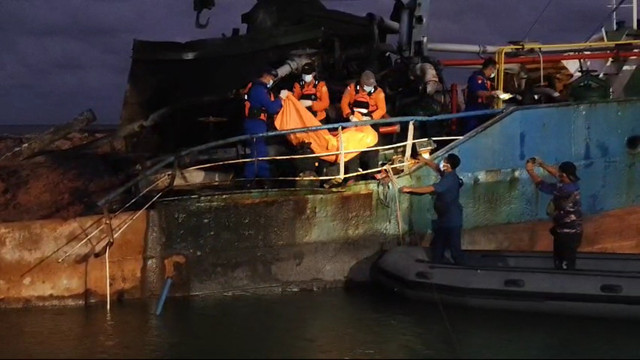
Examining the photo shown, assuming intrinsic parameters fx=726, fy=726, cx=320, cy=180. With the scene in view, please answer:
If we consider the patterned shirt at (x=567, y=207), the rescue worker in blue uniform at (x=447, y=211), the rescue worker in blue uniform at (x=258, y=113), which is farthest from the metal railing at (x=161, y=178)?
the patterned shirt at (x=567, y=207)

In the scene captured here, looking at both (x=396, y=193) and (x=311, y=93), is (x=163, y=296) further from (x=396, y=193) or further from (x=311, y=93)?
(x=311, y=93)

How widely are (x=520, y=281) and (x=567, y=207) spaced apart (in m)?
1.13

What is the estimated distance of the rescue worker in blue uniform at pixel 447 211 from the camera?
32.0 ft

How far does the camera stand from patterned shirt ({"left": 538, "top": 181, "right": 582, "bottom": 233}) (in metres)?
9.29

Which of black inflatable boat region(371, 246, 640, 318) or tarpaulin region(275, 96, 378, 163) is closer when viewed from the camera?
black inflatable boat region(371, 246, 640, 318)

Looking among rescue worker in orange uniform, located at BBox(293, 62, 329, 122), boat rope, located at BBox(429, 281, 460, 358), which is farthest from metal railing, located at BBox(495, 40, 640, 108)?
boat rope, located at BBox(429, 281, 460, 358)

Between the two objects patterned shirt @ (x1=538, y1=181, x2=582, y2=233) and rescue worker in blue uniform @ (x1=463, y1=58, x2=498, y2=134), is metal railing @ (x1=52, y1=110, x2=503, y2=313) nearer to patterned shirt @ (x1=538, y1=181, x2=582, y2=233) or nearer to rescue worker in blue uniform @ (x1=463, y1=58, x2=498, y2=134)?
rescue worker in blue uniform @ (x1=463, y1=58, x2=498, y2=134)

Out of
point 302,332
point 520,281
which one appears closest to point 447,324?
Result: point 520,281

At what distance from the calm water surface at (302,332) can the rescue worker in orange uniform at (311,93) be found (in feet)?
10.1

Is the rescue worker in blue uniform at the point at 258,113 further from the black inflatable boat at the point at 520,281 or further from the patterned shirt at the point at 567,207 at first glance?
the patterned shirt at the point at 567,207

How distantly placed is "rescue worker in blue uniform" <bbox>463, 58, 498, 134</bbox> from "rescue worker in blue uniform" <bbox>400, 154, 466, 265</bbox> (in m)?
2.03

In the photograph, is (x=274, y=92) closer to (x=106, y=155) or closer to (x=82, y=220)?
(x=106, y=155)

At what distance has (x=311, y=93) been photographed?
1124cm

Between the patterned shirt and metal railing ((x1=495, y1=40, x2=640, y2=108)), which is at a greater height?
metal railing ((x1=495, y1=40, x2=640, y2=108))
